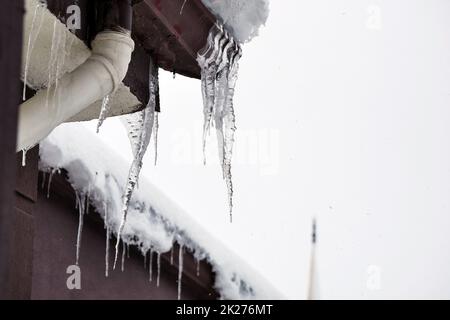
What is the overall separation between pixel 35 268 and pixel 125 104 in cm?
163

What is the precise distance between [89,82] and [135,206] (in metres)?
2.52

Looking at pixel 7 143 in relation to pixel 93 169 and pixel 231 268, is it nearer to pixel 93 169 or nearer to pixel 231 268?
pixel 93 169

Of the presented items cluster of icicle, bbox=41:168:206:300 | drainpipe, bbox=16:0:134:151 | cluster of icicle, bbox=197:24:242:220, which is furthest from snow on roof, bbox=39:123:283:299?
drainpipe, bbox=16:0:134:151

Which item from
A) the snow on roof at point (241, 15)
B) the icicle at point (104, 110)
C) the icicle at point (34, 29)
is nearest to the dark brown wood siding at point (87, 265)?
the icicle at point (104, 110)

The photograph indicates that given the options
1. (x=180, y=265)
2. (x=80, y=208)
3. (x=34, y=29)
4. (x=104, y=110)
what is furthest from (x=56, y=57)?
(x=180, y=265)

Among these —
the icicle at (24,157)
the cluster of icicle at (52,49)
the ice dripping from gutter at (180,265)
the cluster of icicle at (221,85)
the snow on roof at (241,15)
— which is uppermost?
the snow on roof at (241,15)

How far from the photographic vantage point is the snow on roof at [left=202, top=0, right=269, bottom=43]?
3605mm

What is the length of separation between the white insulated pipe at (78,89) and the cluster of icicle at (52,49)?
0.02 m

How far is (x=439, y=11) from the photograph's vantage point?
1070 inches

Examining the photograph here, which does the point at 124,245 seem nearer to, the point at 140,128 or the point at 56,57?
the point at 140,128

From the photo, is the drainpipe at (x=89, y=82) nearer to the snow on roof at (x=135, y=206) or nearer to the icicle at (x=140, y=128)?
the icicle at (x=140, y=128)

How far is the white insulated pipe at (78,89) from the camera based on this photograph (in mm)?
2865

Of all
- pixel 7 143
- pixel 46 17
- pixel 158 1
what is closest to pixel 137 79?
pixel 158 1
